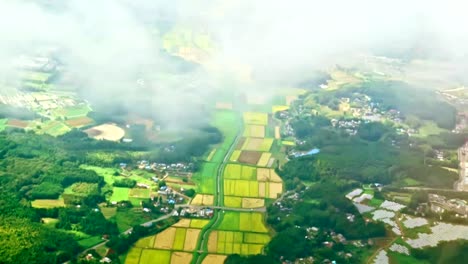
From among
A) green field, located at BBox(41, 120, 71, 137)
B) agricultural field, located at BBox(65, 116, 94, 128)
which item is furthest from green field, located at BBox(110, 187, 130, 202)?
agricultural field, located at BBox(65, 116, 94, 128)

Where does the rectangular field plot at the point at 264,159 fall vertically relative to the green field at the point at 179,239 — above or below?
above

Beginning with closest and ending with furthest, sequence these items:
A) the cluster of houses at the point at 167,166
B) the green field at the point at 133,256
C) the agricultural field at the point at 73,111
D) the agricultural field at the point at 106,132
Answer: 1. the green field at the point at 133,256
2. the cluster of houses at the point at 167,166
3. the agricultural field at the point at 106,132
4. the agricultural field at the point at 73,111

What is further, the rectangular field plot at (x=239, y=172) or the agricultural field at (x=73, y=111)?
the agricultural field at (x=73, y=111)

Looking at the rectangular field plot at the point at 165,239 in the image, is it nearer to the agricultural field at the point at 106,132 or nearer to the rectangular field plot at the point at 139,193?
the rectangular field plot at the point at 139,193

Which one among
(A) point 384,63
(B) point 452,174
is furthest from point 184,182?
(A) point 384,63

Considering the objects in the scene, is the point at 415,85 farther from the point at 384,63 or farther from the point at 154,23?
the point at 154,23

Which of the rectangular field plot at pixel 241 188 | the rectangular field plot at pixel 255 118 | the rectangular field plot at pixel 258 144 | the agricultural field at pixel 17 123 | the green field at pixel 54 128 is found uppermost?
the agricultural field at pixel 17 123

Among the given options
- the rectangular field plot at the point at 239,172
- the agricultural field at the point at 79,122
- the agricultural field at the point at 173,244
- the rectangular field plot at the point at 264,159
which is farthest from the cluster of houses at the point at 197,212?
the agricultural field at the point at 79,122

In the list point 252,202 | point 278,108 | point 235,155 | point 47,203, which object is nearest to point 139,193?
point 47,203
